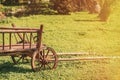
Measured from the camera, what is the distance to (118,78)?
1180cm

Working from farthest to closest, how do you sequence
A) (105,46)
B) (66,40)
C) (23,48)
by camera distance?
1. (66,40)
2. (105,46)
3. (23,48)

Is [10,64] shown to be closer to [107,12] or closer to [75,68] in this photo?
[75,68]

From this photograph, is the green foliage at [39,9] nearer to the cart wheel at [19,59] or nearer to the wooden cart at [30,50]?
the cart wheel at [19,59]

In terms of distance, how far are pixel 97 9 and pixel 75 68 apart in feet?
67.7

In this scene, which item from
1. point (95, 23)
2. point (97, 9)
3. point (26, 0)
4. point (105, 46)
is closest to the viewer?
point (105, 46)

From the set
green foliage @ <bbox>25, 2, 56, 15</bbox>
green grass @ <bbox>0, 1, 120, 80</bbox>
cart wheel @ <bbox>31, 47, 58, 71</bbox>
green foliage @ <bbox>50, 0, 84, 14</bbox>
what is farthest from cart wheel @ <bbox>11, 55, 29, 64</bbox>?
green foliage @ <bbox>50, 0, 84, 14</bbox>

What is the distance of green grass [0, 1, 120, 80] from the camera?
11.5 meters

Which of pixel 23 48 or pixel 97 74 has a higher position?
pixel 23 48

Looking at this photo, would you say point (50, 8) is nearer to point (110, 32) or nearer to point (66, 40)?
point (110, 32)

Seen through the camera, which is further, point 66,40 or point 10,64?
point 66,40

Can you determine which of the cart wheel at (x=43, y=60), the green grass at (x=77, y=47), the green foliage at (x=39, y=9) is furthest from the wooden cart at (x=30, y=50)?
the green foliage at (x=39, y=9)

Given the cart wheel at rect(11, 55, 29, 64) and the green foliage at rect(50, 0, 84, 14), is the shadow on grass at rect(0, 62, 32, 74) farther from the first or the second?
the green foliage at rect(50, 0, 84, 14)

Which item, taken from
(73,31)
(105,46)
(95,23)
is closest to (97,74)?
(105,46)

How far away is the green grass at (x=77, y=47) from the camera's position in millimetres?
11547
